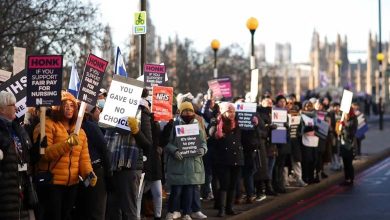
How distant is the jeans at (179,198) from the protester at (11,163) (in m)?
4.28

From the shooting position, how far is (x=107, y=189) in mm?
9391

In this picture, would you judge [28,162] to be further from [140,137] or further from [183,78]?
[183,78]

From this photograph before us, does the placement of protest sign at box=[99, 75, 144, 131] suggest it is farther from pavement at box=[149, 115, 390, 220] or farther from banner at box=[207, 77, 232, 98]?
banner at box=[207, 77, 232, 98]

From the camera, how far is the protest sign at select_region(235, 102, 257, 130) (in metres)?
13.9

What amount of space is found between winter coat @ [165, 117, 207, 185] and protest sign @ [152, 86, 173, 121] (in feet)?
1.06

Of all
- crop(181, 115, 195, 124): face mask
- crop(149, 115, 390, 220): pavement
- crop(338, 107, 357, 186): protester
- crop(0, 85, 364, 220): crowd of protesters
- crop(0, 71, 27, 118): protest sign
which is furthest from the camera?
crop(338, 107, 357, 186): protester

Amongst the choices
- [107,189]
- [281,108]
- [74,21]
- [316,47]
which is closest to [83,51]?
[74,21]

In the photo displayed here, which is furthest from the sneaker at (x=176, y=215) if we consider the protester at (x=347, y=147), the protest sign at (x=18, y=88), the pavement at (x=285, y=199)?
the protester at (x=347, y=147)

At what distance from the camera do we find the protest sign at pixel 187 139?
12.0 meters

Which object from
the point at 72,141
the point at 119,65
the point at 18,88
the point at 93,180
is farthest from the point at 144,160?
the point at 72,141

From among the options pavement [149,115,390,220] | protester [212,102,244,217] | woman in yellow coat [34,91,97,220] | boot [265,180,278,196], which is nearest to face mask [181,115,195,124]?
protester [212,102,244,217]

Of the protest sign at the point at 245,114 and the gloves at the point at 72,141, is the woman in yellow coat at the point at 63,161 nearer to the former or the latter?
the gloves at the point at 72,141

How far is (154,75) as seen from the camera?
1383 cm

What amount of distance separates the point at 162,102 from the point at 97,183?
3.31m
